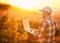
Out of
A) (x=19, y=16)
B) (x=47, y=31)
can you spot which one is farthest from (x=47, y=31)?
(x=19, y=16)

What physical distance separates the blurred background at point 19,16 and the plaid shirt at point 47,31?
0.06 m

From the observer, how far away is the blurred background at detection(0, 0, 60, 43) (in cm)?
232

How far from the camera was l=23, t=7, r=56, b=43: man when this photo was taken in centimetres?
225

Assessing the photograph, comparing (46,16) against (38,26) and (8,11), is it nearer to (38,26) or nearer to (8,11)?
(38,26)

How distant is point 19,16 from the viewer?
2381 millimetres

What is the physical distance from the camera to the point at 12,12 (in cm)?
241

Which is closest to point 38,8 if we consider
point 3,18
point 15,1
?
point 15,1

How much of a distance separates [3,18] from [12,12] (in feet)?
0.47

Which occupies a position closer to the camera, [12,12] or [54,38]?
[54,38]

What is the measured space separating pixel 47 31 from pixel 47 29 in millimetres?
Result: 25

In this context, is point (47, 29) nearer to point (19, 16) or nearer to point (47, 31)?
point (47, 31)

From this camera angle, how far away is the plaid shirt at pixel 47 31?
2252 millimetres

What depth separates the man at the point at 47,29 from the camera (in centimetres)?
225

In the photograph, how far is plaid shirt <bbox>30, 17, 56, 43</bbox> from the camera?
7.39 ft
